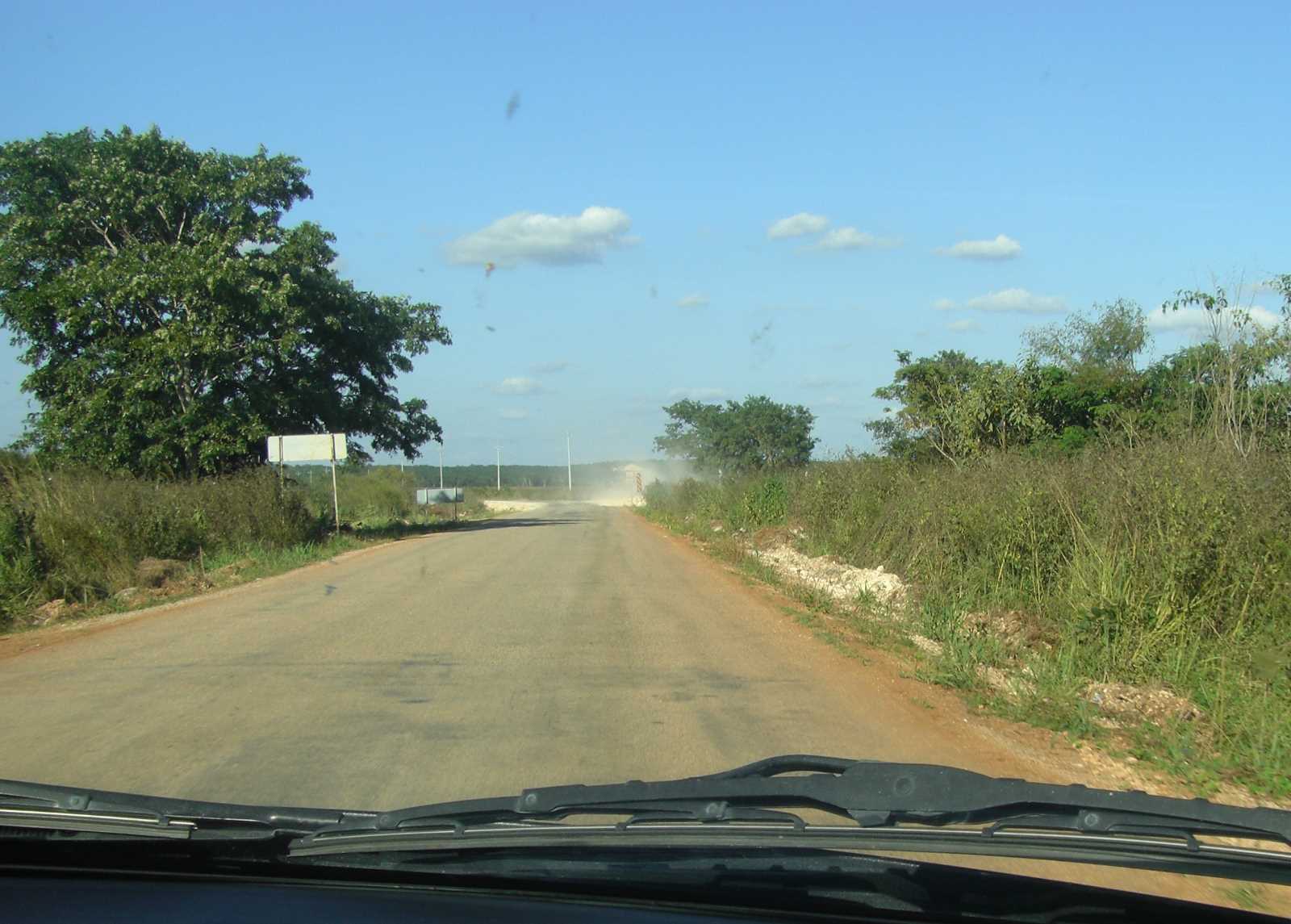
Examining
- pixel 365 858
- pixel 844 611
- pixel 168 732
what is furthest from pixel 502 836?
pixel 844 611

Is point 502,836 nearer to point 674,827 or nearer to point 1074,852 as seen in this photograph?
point 674,827

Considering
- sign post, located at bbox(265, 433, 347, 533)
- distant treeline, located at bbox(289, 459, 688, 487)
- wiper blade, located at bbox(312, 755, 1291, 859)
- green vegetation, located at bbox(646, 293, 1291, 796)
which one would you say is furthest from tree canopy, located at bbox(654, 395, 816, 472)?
wiper blade, located at bbox(312, 755, 1291, 859)

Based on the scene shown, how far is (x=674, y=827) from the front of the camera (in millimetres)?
3412

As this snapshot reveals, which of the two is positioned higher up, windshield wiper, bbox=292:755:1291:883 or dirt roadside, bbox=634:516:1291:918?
windshield wiper, bbox=292:755:1291:883

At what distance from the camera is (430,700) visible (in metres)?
7.82

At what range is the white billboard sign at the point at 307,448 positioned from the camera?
1144 inches

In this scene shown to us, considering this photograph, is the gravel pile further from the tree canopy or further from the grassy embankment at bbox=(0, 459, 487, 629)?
the tree canopy

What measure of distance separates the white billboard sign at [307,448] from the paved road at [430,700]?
15664 millimetres

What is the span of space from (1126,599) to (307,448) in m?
24.9

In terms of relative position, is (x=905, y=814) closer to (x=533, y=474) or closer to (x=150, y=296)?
(x=150, y=296)

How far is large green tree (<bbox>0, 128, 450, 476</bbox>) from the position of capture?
28.1 metres

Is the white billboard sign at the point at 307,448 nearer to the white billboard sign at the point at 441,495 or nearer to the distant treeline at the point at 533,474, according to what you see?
the distant treeline at the point at 533,474

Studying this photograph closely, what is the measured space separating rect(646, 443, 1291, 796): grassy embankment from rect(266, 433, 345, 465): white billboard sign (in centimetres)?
1986

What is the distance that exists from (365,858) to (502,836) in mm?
430
